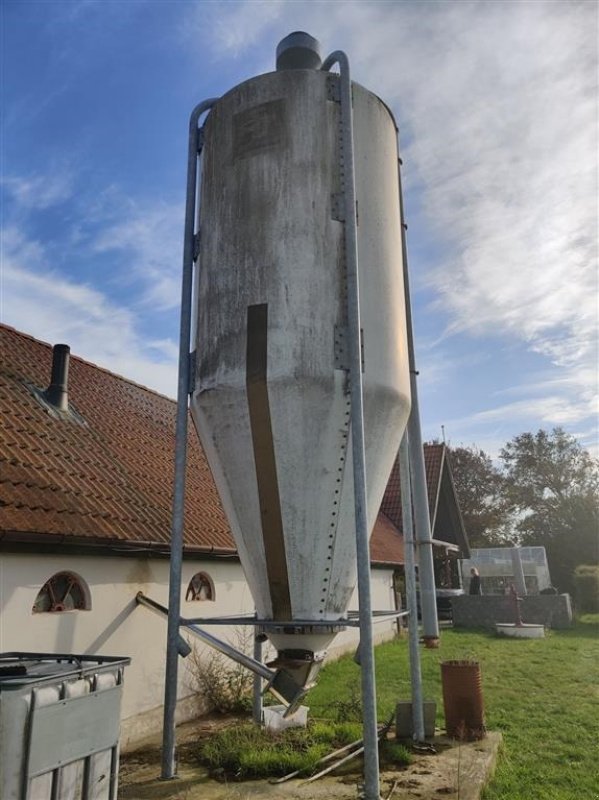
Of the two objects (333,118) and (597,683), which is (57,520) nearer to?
(333,118)

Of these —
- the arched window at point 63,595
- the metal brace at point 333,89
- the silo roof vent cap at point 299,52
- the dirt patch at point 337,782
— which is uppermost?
the silo roof vent cap at point 299,52

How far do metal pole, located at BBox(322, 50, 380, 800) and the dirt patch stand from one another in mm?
681

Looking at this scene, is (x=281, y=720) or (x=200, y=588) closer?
(x=281, y=720)

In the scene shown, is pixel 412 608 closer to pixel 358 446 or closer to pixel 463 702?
pixel 463 702

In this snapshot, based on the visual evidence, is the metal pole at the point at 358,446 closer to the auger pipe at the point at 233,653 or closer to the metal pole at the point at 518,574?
the auger pipe at the point at 233,653

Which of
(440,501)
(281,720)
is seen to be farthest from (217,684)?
(440,501)

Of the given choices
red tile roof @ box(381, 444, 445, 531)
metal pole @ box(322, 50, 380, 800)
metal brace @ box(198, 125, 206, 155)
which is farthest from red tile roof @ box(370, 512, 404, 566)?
metal brace @ box(198, 125, 206, 155)

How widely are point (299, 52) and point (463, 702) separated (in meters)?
7.00

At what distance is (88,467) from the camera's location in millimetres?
7789

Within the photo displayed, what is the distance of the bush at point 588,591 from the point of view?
22.4 m

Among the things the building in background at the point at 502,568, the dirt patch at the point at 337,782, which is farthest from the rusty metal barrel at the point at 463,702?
the building in background at the point at 502,568

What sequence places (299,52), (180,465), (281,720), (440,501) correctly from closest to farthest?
(180,465), (299,52), (281,720), (440,501)

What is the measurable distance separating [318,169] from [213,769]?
17.9 ft

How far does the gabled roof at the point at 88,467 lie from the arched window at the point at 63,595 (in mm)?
447
